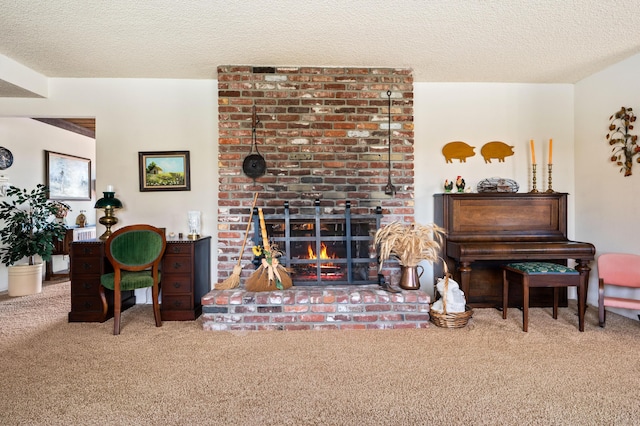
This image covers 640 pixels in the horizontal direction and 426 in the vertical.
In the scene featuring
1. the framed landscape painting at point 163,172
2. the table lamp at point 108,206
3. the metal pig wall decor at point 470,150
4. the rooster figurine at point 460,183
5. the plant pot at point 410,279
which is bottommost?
the plant pot at point 410,279

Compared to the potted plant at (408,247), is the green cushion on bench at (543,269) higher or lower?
lower

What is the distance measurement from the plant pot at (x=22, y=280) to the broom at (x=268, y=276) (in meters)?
3.06

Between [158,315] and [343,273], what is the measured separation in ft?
5.53

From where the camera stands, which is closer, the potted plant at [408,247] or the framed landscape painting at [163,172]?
the potted plant at [408,247]

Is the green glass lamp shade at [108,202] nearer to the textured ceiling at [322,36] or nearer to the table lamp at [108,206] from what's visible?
the table lamp at [108,206]

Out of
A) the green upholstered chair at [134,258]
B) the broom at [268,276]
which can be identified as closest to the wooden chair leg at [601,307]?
the broom at [268,276]

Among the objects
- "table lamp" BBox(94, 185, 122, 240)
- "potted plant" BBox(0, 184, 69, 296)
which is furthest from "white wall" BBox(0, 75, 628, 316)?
"potted plant" BBox(0, 184, 69, 296)

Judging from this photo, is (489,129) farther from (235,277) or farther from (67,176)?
(67,176)

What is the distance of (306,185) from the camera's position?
351cm

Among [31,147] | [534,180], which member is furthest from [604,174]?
[31,147]

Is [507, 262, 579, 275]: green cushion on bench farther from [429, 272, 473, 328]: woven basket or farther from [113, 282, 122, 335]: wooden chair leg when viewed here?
[113, 282, 122, 335]: wooden chair leg

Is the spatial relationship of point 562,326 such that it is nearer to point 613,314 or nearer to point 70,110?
point 613,314

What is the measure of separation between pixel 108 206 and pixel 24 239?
59.4 inches

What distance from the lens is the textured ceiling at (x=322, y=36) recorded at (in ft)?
7.91
